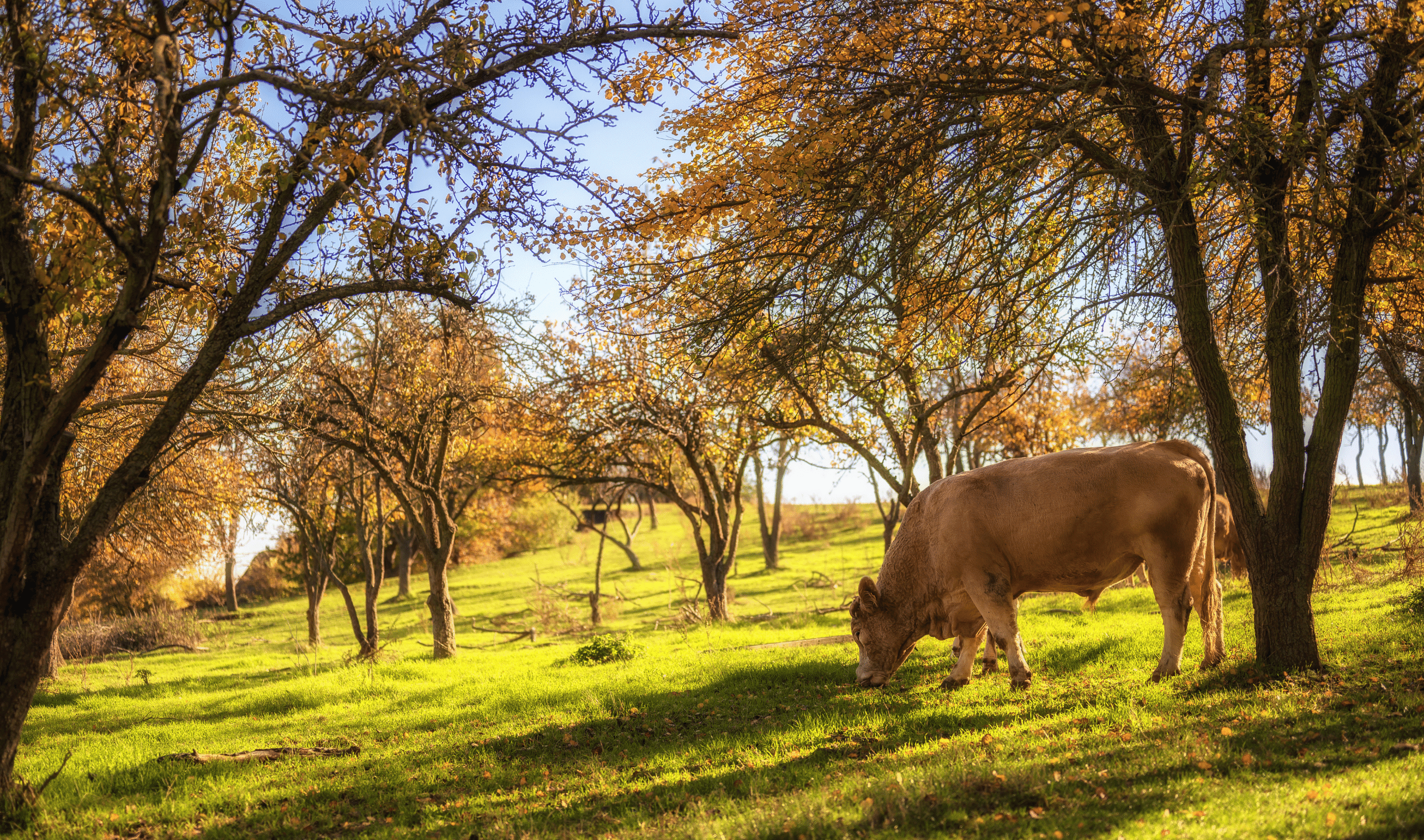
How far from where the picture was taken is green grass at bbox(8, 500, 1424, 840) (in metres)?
5.47

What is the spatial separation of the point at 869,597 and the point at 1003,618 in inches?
63.1

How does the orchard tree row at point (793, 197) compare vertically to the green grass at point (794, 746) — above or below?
above

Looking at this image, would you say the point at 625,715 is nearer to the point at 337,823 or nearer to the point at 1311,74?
the point at 337,823

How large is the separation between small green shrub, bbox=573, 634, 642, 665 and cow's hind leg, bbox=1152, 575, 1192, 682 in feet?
29.0

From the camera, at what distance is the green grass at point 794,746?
547 cm

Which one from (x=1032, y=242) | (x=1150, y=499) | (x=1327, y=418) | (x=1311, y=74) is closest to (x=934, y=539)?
(x=1150, y=499)

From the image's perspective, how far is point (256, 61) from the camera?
9.49 metres

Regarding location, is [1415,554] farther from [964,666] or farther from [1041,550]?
[964,666]

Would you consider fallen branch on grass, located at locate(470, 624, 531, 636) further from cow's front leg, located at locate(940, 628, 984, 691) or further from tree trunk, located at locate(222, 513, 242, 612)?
cow's front leg, located at locate(940, 628, 984, 691)

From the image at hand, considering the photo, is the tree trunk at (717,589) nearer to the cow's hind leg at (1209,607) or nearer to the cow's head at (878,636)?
the cow's head at (878,636)

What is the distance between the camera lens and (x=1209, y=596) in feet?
32.0

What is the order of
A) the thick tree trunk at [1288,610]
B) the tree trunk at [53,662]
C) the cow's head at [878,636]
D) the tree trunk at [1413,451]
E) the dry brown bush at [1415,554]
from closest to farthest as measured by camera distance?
the thick tree trunk at [1288,610] < the cow's head at [878,636] < the dry brown bush at [1415,554] < the tree trunk at [53,662] < the tree trunk at [1413,451]

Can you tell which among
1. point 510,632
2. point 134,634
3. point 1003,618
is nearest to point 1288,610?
point 1003,618

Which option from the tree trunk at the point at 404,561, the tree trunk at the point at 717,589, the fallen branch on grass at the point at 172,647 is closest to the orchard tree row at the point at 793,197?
the tree trunk at the point at 717,589
